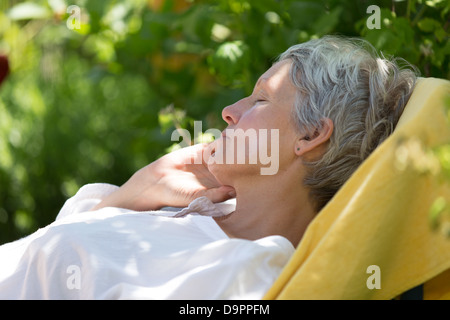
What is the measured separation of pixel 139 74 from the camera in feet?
13.8

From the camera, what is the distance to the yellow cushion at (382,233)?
160cm

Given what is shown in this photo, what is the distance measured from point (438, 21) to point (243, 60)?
75 cm

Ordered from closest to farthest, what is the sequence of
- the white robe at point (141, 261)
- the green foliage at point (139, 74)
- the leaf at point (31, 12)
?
1. the white robe at point (141, 261)
2. the green foliage at point (139, 74)
3. the leaf at point (31, 12)

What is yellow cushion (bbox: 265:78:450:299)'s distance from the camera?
1.60 meters

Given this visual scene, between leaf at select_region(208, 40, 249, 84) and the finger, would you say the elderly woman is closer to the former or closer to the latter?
the finger

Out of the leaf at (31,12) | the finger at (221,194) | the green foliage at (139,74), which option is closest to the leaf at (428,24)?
the green foliage at (139,74)

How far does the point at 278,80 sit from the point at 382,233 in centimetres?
67

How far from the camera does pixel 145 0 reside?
4359 mm

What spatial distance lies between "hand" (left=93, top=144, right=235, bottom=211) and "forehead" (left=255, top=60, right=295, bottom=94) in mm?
298

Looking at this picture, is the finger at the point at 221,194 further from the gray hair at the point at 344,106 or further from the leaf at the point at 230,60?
the leaf at the point at 230,60

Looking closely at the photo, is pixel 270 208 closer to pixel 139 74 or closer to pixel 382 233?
pixel 382 233

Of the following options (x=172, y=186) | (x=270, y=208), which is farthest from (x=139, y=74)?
(x=270, y=208)

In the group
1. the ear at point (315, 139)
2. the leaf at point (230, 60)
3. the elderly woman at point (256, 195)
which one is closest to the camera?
the elderly woman at point (256, 195)

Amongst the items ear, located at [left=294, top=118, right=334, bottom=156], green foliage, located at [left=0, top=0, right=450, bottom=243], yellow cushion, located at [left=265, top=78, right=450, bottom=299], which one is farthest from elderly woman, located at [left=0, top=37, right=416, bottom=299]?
green foliage, located at [left=0, top=0, right=450, bottom=243]
